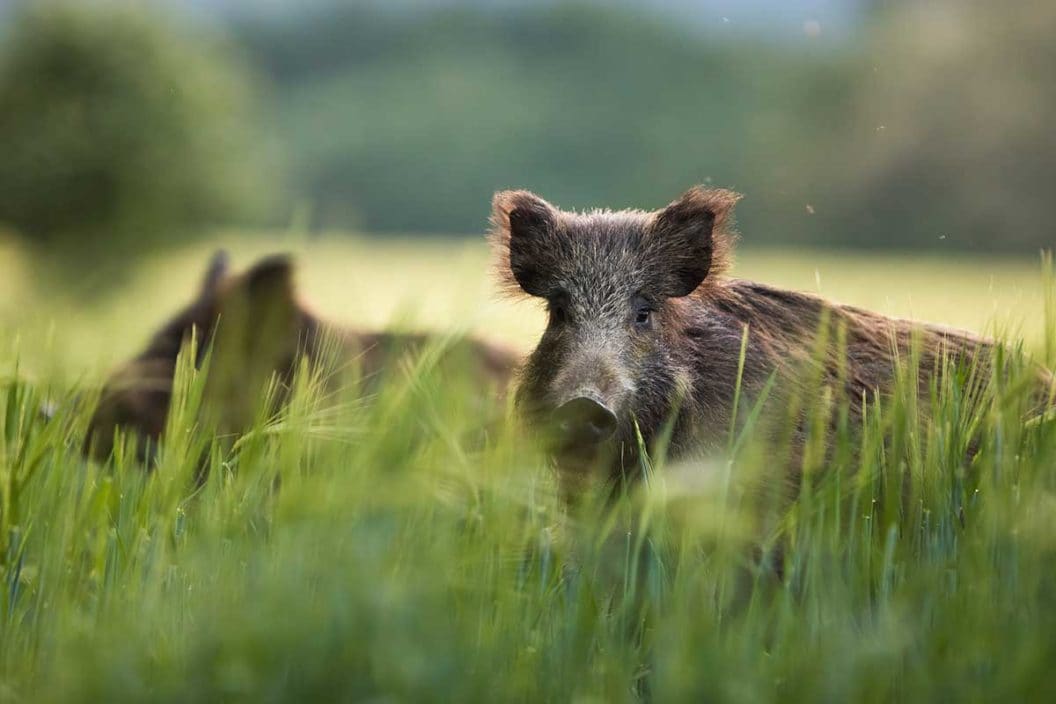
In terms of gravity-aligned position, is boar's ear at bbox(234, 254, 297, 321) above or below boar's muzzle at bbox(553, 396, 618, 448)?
above

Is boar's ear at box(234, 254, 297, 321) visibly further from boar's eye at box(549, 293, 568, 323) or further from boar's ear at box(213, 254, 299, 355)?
boar's eye at box(549, 293, 568, 323)

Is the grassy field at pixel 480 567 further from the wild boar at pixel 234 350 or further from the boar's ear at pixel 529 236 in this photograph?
the wild boar at pixel 234 350

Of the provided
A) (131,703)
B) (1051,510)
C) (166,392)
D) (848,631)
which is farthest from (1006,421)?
(166,392)

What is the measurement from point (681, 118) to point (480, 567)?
58609 millimetres

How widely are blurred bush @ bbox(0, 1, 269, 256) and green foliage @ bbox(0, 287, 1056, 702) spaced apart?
1144 cm

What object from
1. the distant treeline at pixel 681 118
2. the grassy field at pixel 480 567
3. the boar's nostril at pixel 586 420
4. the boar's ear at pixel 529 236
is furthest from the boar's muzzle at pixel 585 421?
the distant treeline at pixel 681 118

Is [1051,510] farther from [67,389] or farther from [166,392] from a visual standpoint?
[166,392]

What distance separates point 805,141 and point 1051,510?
157 feet

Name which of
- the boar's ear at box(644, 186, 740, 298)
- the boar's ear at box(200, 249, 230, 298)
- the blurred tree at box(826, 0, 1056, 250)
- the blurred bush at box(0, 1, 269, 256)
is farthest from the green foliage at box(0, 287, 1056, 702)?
the blurred tree at box(826, 0, 1056, 250)

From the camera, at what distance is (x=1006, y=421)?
3371 millimetres

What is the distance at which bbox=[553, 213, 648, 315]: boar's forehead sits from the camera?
415cm

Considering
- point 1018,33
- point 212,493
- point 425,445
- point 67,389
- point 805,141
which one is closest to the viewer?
point 212,493

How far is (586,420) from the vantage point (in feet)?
12.3

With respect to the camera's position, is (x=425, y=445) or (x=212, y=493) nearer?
(x=212, y=493)
